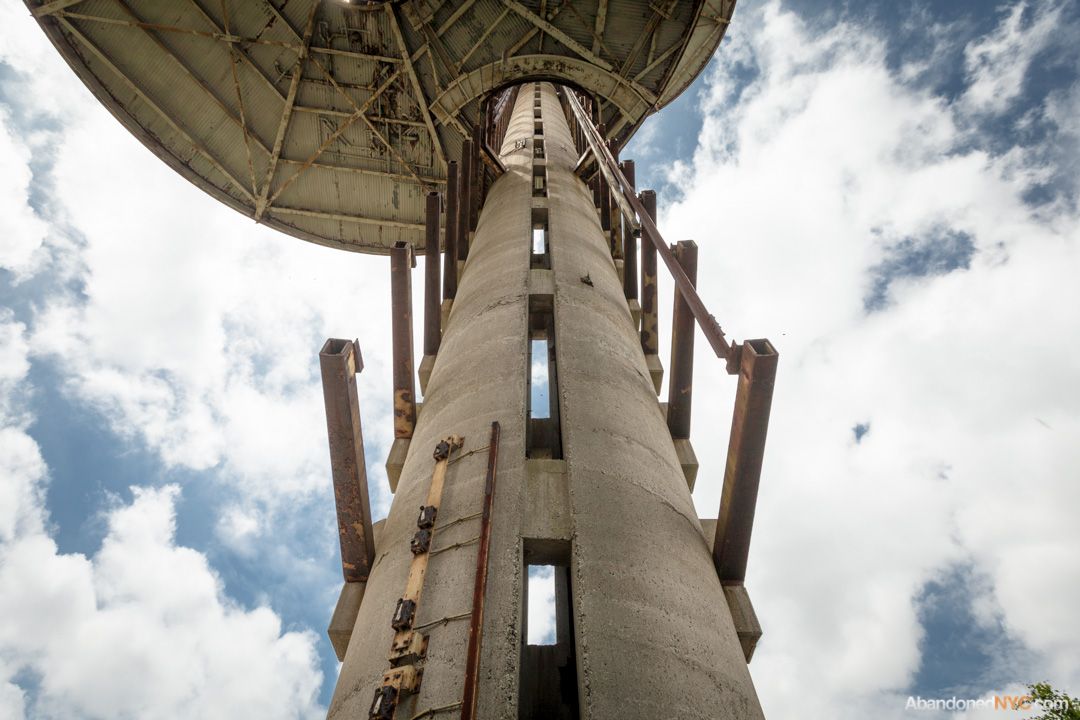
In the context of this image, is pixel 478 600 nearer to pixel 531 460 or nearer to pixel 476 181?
pixel 531 460

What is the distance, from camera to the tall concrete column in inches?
115

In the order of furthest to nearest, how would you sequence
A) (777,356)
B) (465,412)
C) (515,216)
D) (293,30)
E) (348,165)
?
(348,165) → (293,30) → (515,216) → (465,412) → (777,356)

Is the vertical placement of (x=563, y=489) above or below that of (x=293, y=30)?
below

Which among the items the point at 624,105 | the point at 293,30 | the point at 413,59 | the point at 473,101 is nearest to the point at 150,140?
the point at 293,30

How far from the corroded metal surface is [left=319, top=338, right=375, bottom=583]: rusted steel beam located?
14264 millimetres

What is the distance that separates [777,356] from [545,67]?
15.0 metres

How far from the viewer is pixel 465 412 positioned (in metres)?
4.82

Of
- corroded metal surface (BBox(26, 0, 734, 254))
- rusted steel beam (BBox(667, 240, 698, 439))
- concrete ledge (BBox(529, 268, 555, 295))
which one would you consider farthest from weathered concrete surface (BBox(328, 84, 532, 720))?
corroded metal surface (BBox(26, 0, 734, 254))

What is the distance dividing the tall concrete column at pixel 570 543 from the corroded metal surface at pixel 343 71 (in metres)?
12.3

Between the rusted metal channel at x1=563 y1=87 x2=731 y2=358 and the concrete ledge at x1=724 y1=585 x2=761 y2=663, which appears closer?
the concrete ledge at x1=724 y1=585 x2=761 y2=663

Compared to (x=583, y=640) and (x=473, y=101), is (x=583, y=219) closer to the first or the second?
(x=583, y=640)

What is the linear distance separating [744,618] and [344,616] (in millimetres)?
2706

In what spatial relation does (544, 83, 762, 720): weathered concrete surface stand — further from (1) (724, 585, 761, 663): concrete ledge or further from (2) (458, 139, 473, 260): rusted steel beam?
(2) (458, 139, 473, 260): rusted steel beam

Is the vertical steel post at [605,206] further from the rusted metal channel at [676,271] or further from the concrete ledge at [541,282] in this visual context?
the concrete ledge at [541,282]
